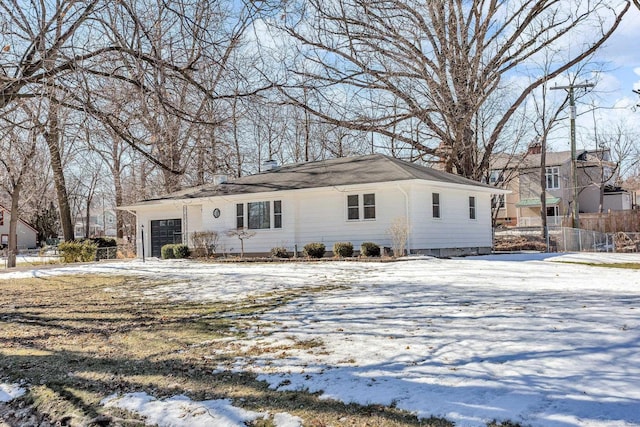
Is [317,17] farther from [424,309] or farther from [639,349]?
[639,349]

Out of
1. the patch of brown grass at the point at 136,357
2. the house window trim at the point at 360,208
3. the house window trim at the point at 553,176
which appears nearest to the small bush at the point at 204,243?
the house window trim at the point at 360,208

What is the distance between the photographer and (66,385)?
204 inches

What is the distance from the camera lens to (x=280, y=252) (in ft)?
66.1

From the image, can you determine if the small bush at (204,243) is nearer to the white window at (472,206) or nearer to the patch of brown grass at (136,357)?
the white window at (472,206)

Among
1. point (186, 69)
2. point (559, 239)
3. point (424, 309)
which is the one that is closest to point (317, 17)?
point (186, 69)

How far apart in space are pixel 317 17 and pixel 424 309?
14.8ft

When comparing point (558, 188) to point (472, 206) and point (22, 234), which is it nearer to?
point (472, 206)

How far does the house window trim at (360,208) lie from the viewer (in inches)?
770

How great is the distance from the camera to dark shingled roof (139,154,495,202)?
19266 mm

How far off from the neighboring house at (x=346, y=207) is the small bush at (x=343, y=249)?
114cm

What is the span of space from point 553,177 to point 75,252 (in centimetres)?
3912

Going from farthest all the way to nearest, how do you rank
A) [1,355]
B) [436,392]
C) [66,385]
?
[1,355], [66,385], [436,392]

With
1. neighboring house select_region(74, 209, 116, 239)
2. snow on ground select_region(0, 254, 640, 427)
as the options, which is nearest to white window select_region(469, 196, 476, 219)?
snow on ground select_region(0, 254, 640, 427)

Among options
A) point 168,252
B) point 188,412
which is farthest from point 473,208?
point 188,412
